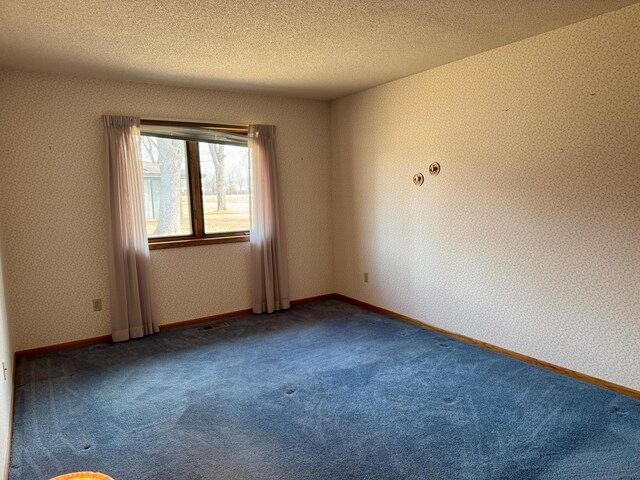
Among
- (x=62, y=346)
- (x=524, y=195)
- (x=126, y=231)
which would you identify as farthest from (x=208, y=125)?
(x=524, y=195)

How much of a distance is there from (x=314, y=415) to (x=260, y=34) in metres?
2.44

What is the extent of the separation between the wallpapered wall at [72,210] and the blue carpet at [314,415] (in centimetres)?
46

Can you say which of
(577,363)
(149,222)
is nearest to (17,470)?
(149,222)

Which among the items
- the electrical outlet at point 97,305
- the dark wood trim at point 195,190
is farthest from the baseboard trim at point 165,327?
the dark wood trim at point 195,190

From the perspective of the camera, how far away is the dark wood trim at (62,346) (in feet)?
11.9

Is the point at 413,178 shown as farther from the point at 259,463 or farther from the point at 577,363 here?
the point at 259,463

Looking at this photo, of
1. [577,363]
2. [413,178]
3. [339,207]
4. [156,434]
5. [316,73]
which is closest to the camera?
[156,434]

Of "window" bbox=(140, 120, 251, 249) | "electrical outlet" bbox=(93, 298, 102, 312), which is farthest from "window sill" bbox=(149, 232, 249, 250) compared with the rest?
"electrical outlet" bbox=(93, 298, 102, 312)

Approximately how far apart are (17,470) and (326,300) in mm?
3500

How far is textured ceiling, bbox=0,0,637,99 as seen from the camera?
2.39m

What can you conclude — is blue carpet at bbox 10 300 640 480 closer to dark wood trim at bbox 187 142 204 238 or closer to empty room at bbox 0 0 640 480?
empty room at bbox 0 0 640 480

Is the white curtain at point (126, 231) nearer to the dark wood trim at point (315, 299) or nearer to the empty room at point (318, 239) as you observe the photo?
the empty room at point (318, 239)

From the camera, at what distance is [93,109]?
3.78m

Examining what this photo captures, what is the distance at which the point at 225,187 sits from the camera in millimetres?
4566
